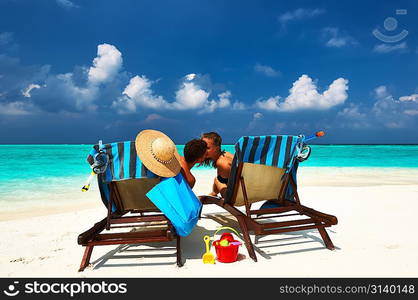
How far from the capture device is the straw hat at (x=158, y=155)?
2.93 m

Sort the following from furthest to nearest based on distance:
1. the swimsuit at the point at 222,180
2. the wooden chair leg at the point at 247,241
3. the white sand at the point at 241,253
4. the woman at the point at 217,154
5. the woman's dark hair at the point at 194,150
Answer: the swimsuit at the point at 222,180 < the woman at the point at 217,154 < the woman's dark hair at the point at 194,150 < the wooden chair leg at the point at 247,241 < the white sand at the point at 241,253

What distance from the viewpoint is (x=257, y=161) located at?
3.35 meters

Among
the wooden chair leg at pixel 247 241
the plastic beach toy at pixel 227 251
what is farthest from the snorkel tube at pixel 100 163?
the wooden chair leg at pixel 247 241

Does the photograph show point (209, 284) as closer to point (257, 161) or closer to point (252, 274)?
Result: point (252, 274)

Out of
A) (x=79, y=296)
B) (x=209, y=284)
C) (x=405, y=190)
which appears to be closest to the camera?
(x=79, y=296)

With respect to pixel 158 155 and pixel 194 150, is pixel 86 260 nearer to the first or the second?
pixel 158 155

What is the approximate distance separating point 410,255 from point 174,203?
2588mm

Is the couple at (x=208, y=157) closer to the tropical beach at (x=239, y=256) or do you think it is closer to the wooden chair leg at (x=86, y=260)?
the tropical beach at (x=239, y=256)

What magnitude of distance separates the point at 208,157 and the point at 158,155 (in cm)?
139

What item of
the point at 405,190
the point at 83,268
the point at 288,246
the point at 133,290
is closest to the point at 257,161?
the point at 288,246

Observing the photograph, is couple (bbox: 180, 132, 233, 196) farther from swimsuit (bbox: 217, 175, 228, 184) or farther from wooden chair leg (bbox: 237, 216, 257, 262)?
wooden chair leg (bbox: 237, 216, 257, 262)

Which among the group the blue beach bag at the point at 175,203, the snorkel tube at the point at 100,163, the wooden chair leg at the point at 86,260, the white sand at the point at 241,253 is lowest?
the white sand at the point at 241,253

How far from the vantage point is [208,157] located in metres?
4.26

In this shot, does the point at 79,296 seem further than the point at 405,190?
No
